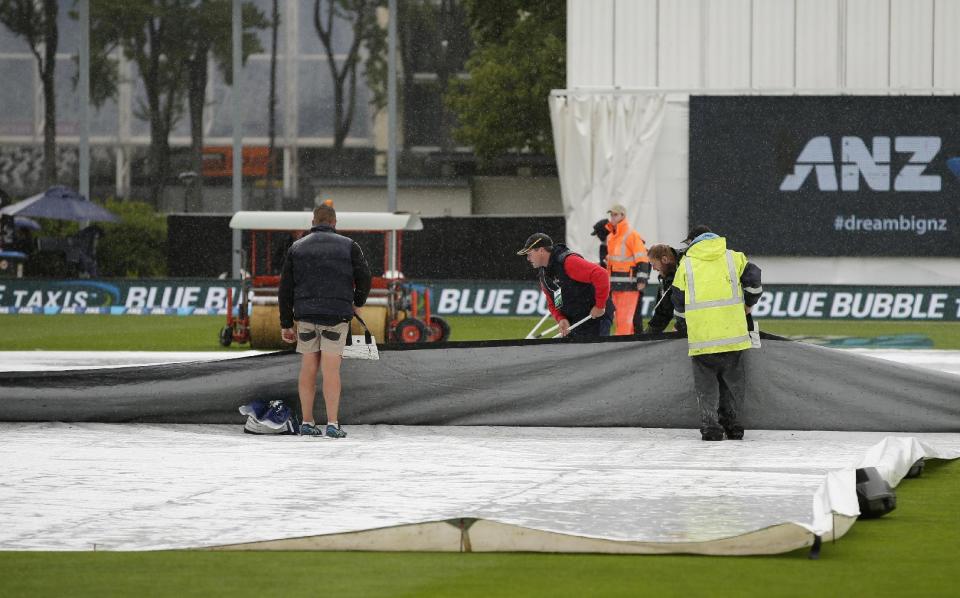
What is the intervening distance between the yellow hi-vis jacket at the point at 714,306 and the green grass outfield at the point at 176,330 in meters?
11.3

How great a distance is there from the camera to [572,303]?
1388 cm

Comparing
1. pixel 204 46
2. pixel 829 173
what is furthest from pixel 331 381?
pixel 204 46

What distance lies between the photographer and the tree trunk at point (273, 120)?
5769 centimetres

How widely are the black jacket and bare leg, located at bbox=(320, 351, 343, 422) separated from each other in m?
0.27

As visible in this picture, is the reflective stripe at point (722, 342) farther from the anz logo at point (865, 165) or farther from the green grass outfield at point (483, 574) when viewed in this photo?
the anz logo at point (865, 165)

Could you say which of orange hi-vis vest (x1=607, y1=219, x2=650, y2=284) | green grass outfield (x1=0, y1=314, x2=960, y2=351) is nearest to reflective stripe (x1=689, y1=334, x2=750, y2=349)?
orange hi-vis vest (x1=607, y1=219, x2=650, y2=284)

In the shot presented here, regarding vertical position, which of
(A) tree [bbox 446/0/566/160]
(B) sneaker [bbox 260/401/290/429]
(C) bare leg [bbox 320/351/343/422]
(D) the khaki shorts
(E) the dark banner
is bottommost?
(B) sneaker [bbox 260/401/290/429]

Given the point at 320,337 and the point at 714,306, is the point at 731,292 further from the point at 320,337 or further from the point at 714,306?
the point at 320,337

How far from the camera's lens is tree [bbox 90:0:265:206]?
186 feet

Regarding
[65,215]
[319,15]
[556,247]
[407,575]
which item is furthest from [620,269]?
[319,15]

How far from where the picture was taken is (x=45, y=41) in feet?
192

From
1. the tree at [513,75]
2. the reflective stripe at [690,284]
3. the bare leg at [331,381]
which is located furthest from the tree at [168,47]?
the reflective stripe at [690,284]

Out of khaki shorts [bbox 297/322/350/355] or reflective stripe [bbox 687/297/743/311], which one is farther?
khaki shorts [bbox 297/322/350/355]

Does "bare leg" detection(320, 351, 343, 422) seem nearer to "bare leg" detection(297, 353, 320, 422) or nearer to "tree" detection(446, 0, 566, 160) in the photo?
"bare leg" detection(297, 353, 320, 422)
